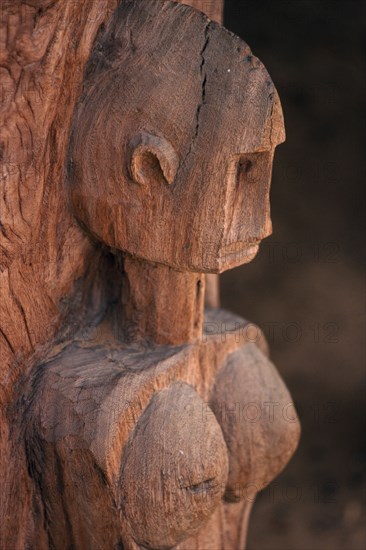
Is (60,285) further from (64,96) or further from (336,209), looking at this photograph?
(336,209)

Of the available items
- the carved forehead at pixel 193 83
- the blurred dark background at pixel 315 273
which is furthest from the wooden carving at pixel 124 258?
the blurred dark background at pixel 315 273

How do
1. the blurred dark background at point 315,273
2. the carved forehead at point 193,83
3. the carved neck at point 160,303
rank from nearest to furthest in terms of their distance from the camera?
the carved forehead at point 193,83, the carved neck at point 160,303, the blurred dark background at point 315,273

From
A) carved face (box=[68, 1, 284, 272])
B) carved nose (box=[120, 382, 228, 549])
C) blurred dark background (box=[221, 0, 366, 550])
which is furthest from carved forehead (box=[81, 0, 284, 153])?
blurred dark background (box=[221, 0, 366, 550])

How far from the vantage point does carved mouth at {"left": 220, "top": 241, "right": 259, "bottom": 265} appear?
1276 millimetres

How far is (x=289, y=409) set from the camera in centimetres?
151

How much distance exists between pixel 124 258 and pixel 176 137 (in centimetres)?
23

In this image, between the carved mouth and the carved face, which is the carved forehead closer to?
the carved face

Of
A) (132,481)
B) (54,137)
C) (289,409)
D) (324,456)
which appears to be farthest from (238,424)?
(324,456)

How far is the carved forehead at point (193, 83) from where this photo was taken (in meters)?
1.21

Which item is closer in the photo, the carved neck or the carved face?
the carved face

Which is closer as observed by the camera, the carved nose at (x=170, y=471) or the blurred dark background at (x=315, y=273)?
the carved nose at (x=170, y=471)

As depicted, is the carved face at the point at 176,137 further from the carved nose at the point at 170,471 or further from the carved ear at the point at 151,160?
the carved nose at the point at 170,471

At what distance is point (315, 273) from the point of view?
2.34m

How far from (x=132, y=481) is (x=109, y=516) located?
0.20 ft
